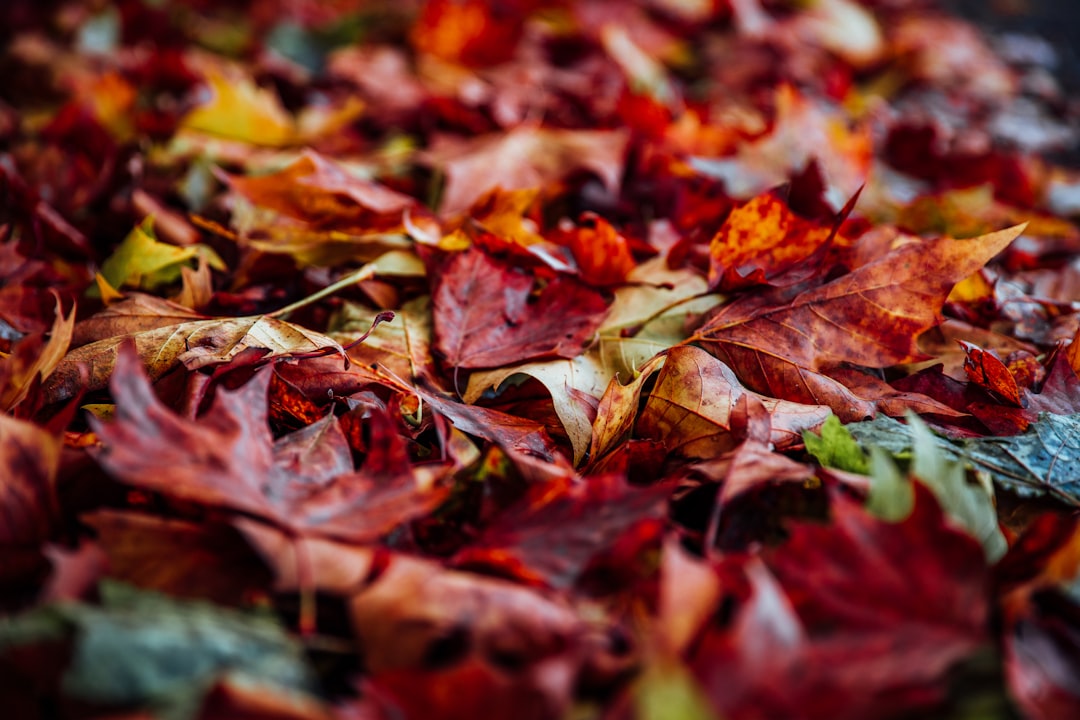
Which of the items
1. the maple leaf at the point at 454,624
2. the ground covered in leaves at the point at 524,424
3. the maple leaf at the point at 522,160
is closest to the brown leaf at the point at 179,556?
the ground covered in leaves at the point at 524,424

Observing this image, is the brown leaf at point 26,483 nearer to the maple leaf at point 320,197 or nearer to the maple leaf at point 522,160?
the maple leaf at point 320,197

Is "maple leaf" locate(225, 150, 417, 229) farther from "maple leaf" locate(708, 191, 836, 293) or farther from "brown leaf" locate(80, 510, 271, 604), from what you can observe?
"brown leaf" locate(80, 510, 271, 604)

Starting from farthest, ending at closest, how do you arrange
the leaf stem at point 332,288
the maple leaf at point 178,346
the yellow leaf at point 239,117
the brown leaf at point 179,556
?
the yellow leaf at point 239,117
the leaf stem at point 332,288
the maple leaf at point 178,346
the brown leaf at point 179,556

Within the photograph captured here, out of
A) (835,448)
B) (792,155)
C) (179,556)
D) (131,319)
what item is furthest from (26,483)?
(792,155)

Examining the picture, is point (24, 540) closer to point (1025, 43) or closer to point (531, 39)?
point (531, 39)

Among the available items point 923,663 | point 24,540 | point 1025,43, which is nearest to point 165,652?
point 24,540

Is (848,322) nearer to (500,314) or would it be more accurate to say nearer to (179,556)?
(500,314)

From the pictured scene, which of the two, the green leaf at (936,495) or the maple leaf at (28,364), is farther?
the maple leaf at (28,364)

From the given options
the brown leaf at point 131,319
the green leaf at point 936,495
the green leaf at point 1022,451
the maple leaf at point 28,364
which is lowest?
the green leaf at point 1022,451
